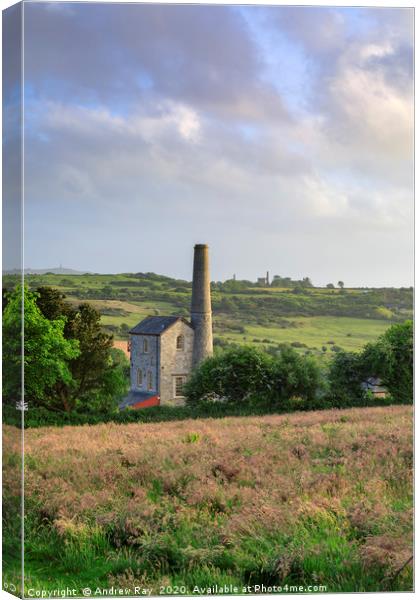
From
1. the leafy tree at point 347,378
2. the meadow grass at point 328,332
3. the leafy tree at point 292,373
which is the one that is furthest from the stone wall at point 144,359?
the leafy tree at point 347,378

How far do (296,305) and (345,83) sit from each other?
91.6 inches

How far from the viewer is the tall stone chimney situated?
35.0 ft

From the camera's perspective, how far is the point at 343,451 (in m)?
11.6

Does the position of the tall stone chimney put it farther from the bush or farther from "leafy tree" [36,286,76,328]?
"leafy tree" [36,286,76,328]

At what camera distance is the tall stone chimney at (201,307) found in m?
10.7

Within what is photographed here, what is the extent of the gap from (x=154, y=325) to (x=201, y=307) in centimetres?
51

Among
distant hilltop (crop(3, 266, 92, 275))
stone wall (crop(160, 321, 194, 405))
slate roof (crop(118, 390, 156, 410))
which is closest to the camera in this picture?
distant hilltop (crop(3, 266, 92, 275))

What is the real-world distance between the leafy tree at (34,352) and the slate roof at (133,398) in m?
0.57

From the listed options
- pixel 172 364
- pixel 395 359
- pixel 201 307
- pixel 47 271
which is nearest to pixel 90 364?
pixel 172 364

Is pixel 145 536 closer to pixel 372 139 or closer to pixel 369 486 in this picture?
pixel 369 486

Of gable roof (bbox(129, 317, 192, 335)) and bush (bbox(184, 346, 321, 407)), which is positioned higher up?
gable roof (bbox(129, 317, 192, 335))

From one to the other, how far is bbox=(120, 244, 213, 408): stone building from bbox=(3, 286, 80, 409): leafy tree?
2.12 ft

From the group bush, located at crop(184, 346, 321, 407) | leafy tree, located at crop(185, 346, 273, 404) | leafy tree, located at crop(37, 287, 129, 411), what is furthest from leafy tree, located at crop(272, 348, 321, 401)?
leafy tree, located at crop(37, 287, 129, 411)

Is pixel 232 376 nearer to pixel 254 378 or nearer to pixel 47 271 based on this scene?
pixel 254 378
